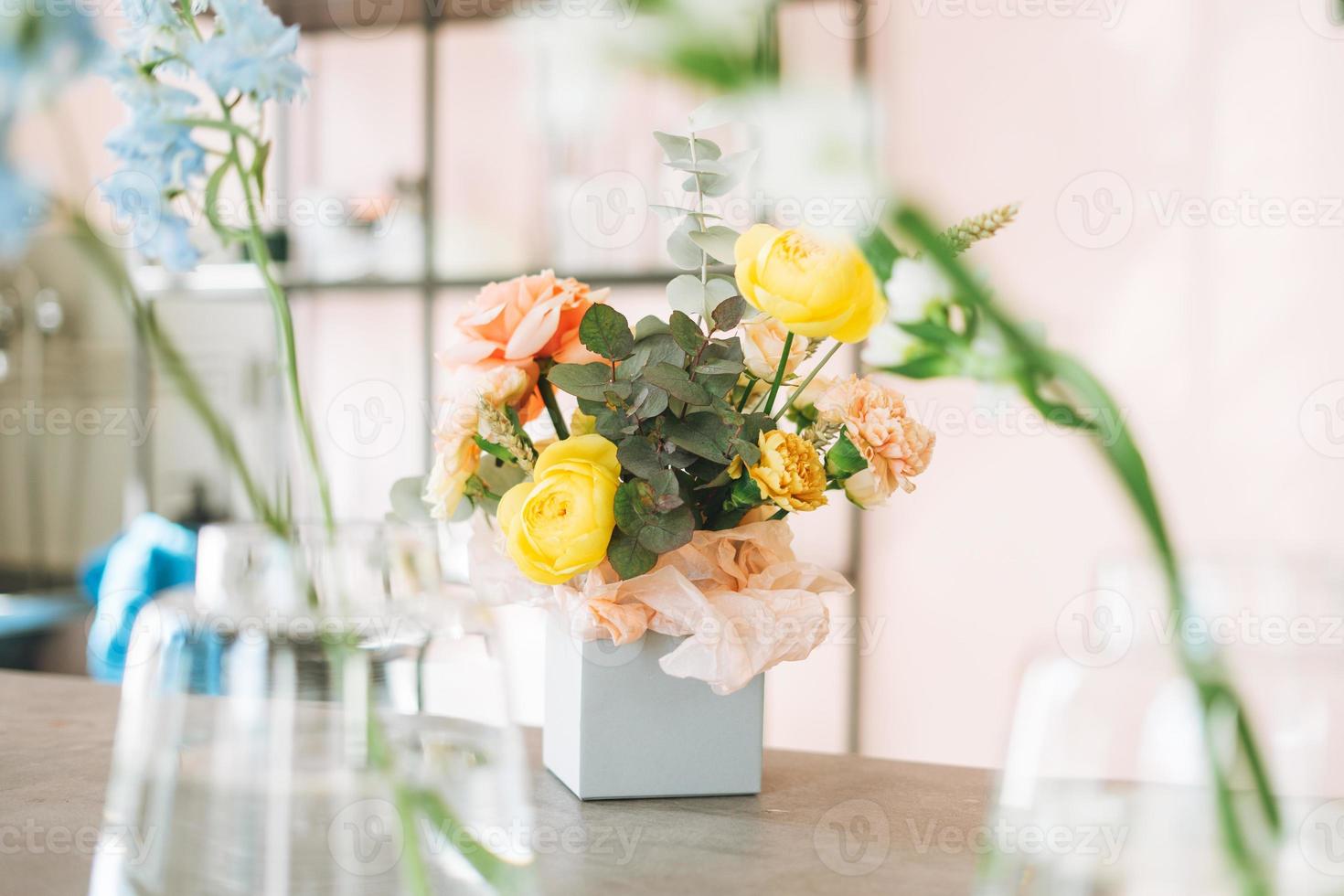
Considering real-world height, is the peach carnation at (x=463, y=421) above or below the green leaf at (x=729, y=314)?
below

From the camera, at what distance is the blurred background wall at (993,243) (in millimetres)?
2215

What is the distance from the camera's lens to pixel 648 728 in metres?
0.73

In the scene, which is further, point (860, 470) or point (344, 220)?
point (344, 220)

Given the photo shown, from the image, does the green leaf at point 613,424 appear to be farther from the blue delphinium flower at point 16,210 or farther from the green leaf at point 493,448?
the blue delphinium flower at point 16,210

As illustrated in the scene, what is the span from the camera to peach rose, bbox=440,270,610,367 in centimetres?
70

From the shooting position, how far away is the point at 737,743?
0.74m

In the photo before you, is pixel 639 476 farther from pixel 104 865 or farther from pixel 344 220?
pixel 344 220

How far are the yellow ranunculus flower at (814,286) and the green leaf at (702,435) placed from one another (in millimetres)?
68

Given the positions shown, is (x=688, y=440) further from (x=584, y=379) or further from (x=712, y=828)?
(x=712, y=828)

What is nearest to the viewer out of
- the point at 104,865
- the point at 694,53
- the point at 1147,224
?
the point at 694,53

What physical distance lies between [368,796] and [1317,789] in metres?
0.26

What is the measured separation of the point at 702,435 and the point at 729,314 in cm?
7

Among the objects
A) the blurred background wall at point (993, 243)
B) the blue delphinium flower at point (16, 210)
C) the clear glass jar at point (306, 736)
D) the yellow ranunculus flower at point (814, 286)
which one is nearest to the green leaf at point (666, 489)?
the yellow ranunculus flower at point (814, 286)

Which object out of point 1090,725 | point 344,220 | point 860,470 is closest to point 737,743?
point 860,470
